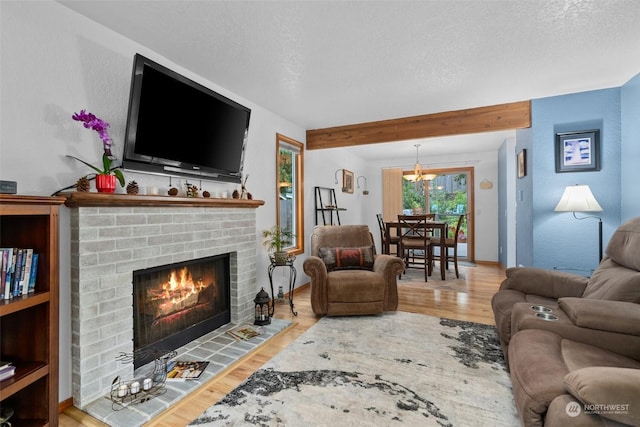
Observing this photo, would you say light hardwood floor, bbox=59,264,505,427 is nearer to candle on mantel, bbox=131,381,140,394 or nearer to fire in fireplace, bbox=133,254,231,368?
candle on mantel, bbox=131,381,140,394

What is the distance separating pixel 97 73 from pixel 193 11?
747 mm

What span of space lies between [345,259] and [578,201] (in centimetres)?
236

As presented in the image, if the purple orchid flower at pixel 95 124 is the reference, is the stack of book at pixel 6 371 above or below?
below

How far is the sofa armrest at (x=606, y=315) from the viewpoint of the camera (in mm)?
1438

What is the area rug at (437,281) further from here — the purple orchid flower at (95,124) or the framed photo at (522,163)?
the purple orchid flower at (95,124)

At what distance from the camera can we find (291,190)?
4.32 m

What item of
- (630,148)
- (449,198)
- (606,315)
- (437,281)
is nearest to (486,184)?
(449,198)

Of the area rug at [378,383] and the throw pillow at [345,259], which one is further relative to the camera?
the throw pillow at [345,259]

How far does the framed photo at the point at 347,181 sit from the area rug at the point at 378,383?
349cm

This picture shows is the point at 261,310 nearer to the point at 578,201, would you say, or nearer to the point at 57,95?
the point at 57,95

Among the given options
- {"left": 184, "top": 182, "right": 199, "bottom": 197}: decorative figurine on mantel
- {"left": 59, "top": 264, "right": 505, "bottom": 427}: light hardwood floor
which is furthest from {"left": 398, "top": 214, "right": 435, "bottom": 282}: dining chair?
{"left": 184, "top": 182, "right": 199, "bottom": 197}: decorative figurine on mantel

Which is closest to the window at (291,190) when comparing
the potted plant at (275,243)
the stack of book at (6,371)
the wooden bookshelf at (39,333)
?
the potted plant at (275,243)

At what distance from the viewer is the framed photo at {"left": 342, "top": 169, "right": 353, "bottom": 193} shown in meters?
5.81

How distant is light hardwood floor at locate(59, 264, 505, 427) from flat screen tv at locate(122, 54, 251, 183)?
1.55 meters
